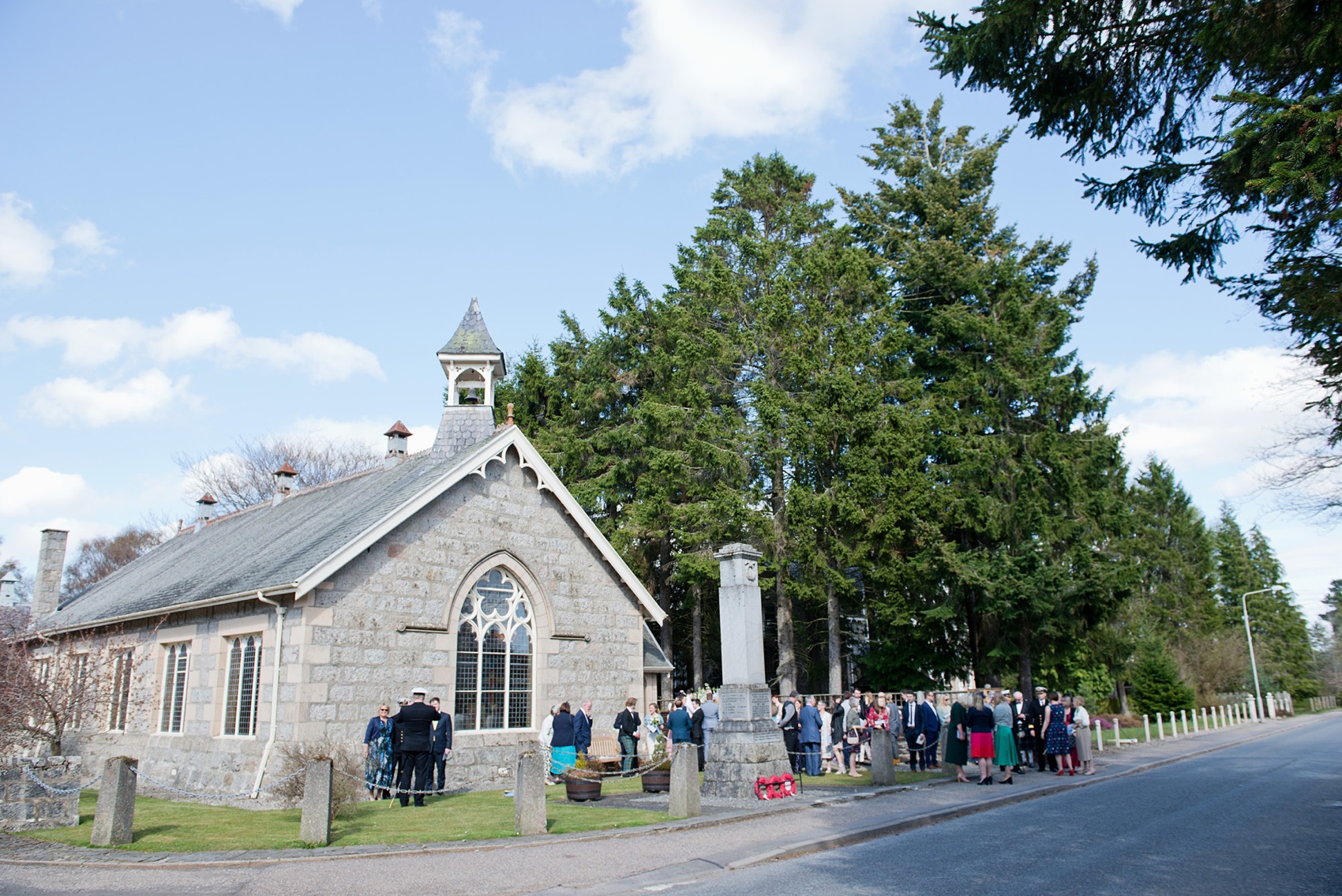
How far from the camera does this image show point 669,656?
31750 mm

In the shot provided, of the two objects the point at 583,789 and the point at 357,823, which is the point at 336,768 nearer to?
the point at 357,823

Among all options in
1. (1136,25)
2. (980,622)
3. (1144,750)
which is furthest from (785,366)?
(1136,25)

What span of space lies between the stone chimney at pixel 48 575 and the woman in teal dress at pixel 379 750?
20770 mm

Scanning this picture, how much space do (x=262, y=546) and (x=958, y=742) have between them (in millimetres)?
15645

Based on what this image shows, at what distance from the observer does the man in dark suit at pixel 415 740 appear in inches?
527

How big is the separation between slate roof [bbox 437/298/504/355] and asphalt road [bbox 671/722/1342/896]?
14914 millimetres

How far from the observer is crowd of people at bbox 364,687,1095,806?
14.0 meters

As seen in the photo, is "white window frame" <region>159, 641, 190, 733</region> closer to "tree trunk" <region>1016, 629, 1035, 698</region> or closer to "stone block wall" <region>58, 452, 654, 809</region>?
"stone block wall" <region>58, 452, 654, 809</region>

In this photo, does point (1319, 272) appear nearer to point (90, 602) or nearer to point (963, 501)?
point (963, 501)

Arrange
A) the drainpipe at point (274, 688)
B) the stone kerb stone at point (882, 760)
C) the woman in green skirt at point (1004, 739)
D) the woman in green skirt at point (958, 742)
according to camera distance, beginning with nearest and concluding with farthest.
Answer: the drainpipe at point (274, 688), the stone kerb stone at point (882, 760), the woman in green skirt at point (1004, 739), the woman in green skirt at point (958, 742)

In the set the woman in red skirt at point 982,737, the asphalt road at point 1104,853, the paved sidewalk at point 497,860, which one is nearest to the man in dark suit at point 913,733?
the woman in red skirt at point 982,737

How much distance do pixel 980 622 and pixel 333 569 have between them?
20450 millimetres

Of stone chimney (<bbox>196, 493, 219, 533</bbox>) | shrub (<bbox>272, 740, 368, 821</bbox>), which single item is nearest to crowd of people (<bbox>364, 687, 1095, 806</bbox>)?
shrub (<bbox>272, 740, 368, 821</bbox>)

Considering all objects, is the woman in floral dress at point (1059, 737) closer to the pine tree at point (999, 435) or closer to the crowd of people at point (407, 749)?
the pine tree at point (999, 435)
